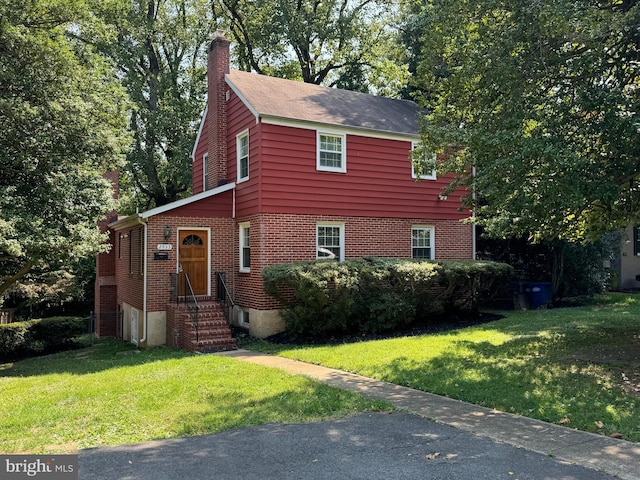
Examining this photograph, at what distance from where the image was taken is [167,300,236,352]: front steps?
12.6 m

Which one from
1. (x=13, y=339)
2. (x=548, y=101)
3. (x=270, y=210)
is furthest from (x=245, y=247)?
(x=548, y=101)

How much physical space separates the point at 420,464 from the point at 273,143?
1092 centimetres

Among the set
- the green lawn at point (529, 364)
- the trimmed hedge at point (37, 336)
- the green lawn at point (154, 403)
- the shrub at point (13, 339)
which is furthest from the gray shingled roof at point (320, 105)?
the shrub at point (13, 339)

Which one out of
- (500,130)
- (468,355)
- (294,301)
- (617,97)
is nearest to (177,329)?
(294,301)

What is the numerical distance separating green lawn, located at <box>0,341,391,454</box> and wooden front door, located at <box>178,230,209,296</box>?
4.34m

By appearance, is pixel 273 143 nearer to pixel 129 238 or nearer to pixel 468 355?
pixel 129 238

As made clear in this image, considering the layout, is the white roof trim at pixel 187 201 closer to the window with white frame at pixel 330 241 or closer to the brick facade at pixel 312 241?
the brick facade at pixel 312 241

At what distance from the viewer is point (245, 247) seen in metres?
15.3

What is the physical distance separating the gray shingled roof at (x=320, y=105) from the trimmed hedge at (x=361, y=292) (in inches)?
174

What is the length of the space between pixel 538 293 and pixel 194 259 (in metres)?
12.0

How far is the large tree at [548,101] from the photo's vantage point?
316 inches

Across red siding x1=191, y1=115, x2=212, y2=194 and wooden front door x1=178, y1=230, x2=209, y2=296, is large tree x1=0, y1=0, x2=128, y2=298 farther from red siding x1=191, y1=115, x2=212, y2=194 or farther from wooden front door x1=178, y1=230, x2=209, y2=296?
red siding x1=191, y1=115, x2=212, y2=194

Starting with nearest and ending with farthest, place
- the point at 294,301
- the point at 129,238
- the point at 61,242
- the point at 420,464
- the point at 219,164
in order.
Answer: the point at 420,464 → the point at 61,242 → the point at 294,301 → the point at 219,164 → the point at 129,238

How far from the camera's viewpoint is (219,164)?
1650 cm
